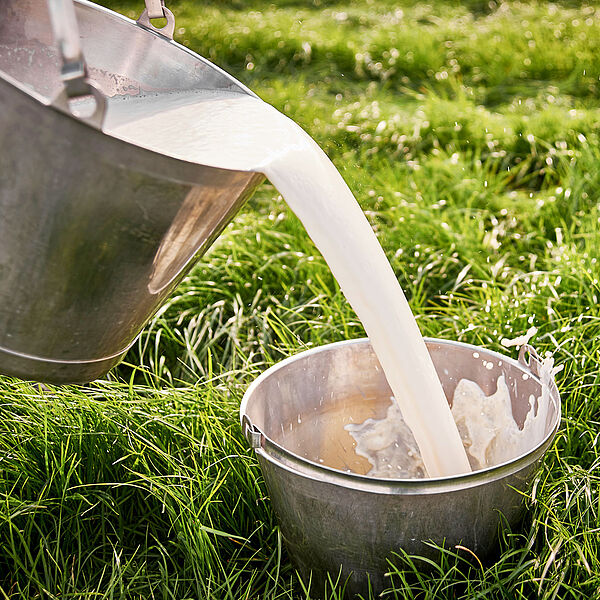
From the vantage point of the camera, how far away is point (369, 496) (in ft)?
3.84

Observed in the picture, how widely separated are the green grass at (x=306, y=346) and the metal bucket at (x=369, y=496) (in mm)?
47

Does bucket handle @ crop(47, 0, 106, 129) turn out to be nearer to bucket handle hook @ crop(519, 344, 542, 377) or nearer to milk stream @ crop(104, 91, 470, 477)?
milk stream @ crop(104, 91, 470, 477)

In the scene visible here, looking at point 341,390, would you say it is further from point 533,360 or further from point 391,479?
point 391,479

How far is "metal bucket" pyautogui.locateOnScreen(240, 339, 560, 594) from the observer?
3.87 feet

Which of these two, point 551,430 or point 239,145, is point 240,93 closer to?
point 239,145

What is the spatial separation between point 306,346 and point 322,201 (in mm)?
633

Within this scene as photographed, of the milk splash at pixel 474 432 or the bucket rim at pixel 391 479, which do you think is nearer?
the bucket rim at pixel 391 479

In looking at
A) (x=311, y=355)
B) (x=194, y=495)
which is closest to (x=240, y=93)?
(x=311, y=355)

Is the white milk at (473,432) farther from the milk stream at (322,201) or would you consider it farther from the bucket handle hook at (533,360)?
the milk stream at (322,201)

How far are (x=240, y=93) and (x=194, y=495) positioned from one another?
2.39ft

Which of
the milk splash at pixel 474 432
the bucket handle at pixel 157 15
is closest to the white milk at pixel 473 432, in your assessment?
the milk splash at pixel 474 432

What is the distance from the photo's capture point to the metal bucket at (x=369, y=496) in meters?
1.18

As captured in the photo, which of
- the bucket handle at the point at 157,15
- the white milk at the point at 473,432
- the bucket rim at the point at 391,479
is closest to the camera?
the bucket rim at the point at 391,479

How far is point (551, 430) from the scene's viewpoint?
128cm
